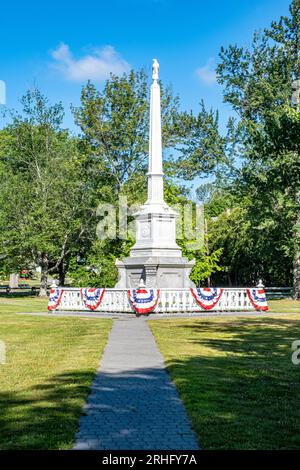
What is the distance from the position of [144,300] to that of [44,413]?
15.1 metres

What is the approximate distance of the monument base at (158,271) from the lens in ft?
81.4

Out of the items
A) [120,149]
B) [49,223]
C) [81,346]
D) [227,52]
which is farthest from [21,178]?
[81,346]

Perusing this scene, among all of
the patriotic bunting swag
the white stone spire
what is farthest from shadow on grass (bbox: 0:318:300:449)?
the white stone spire

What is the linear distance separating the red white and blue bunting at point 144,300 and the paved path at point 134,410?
32.5ft

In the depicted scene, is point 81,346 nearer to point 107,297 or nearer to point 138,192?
point 107,297

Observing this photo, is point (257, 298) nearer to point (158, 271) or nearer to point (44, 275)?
point (158, 271)

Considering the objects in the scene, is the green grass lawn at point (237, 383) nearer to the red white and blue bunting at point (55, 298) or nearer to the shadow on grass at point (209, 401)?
the shadow on grass at point (209, 401)

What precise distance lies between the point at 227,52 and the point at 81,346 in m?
33.8

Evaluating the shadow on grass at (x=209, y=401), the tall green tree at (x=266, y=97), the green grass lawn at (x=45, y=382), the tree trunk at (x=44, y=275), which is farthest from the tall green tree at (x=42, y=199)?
the shadow on grass at (x=209, y=401)

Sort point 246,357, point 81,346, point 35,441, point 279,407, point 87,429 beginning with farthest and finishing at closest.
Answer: point 81,346, point 246,357, point 279,407, point 87,429, point 35,441

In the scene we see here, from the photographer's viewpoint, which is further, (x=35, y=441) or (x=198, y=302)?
(x=198, y=302)

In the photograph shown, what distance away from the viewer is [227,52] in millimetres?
41719

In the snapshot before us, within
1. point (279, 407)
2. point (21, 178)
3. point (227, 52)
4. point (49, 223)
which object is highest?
point (227, 52)

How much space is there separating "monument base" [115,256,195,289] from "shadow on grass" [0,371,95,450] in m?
15.4
